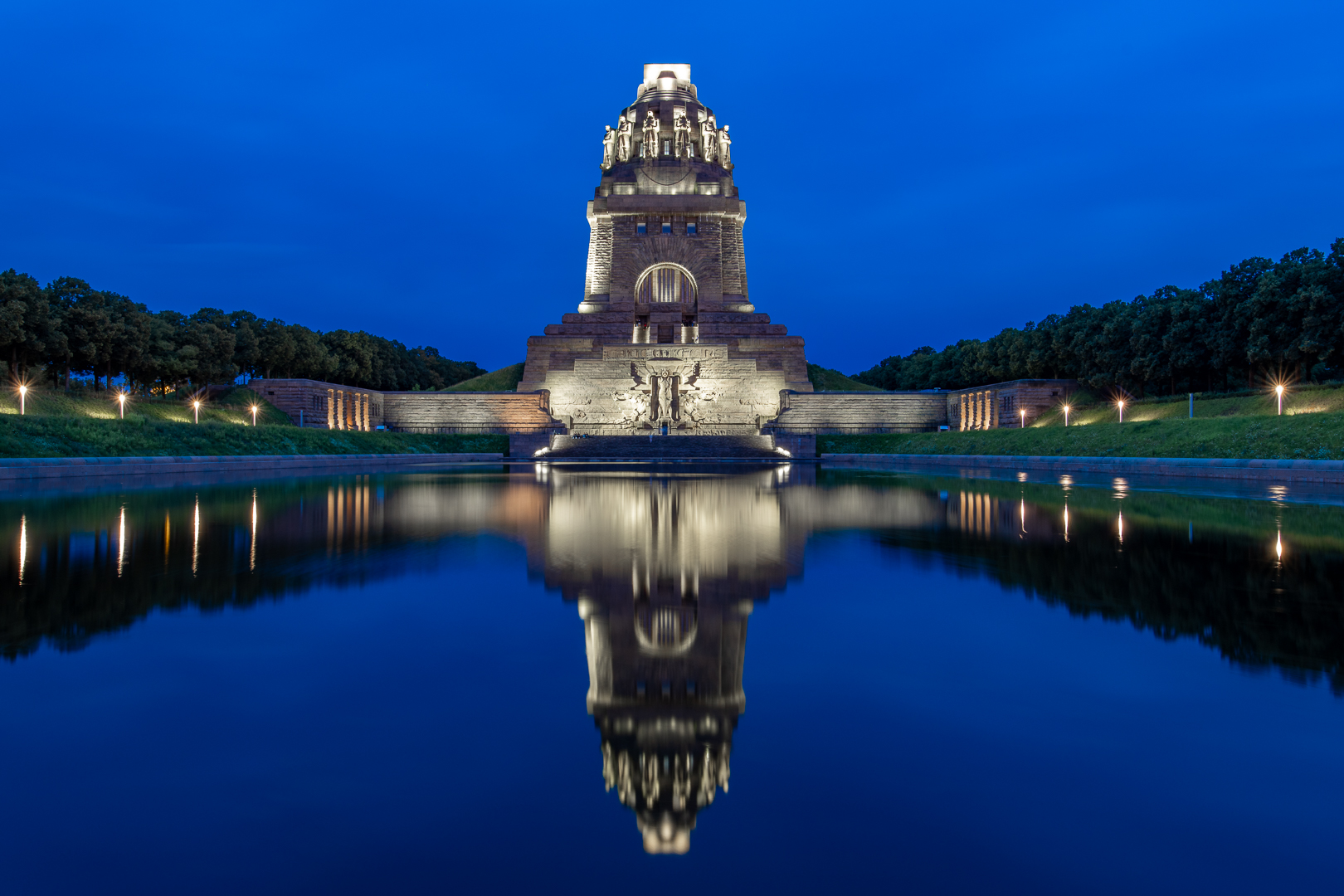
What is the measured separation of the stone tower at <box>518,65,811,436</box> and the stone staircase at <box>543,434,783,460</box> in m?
7.34

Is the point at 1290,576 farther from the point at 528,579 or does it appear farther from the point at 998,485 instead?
the point at 998,485

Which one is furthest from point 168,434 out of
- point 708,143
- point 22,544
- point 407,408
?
point 708,143

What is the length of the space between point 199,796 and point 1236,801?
264 centimetres

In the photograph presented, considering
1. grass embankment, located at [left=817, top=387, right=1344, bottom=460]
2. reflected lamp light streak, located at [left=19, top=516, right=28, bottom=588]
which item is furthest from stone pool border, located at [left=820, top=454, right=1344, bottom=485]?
reflected lamp light streak, located at [left=19, top=516, right=28, bottom=588]

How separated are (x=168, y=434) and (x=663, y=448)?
17.6m

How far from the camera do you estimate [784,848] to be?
6.48ft

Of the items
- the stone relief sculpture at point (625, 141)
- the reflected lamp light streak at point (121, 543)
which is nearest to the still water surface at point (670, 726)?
the reflected lamp light streak at point (121, 543)

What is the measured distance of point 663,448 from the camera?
3534 cm

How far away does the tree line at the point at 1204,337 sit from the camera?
2928 centimetres

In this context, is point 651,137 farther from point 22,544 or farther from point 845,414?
point 22,544

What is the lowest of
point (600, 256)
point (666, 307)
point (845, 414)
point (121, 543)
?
point (121, 543)

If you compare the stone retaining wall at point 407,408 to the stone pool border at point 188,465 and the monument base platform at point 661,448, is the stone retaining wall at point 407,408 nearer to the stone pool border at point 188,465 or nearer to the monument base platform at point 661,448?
the monument base platform at point 661,448

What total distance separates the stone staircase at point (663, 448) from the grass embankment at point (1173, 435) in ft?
14.1

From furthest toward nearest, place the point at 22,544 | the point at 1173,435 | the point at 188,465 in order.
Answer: the point at 1173,435 → the point at 188,465 → the point at 22,544
